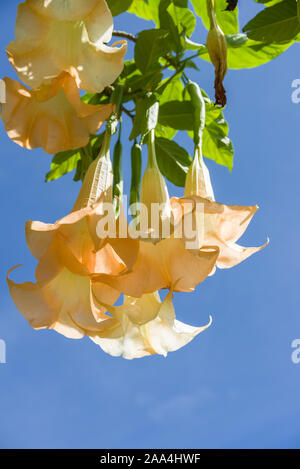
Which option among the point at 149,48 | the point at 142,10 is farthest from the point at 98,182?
the point at 142,10

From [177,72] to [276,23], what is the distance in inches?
10.4

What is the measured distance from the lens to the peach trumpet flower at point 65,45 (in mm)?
853

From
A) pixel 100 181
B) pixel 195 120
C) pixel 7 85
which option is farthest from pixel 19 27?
pixel 195 120

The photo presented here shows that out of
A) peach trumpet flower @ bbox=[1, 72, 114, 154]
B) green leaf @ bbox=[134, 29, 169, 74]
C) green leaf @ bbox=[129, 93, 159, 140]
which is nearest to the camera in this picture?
peach trumpet flower @ bbox=[1, 72, 114, 154]

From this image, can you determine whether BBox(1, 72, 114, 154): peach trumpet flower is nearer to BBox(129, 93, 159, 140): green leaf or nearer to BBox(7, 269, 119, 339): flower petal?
BBox(129, 93, 159, 140): green leaf

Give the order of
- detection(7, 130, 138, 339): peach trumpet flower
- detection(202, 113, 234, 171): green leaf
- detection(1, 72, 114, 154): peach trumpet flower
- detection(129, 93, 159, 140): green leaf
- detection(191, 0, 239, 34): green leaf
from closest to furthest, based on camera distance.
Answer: detection(7, 130, 138, 339): peach trumpet flower
detection(1, 72, 114, 154): peach trumpet flower
detection(129, 93, 159, 140): green leaf
detection(191, 0, 239, 34): green leaf
detection(202, 113, 234, 171): green leaf

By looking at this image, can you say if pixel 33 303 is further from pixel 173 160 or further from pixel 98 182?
pixel 173 160

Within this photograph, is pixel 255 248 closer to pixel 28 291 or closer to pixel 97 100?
pixel 28 291

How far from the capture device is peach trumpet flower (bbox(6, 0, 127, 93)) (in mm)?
853

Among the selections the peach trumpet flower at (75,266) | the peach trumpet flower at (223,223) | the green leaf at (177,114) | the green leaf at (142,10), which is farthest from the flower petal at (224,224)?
the green leaf at (142,10)

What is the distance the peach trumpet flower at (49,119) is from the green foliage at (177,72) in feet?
0.42

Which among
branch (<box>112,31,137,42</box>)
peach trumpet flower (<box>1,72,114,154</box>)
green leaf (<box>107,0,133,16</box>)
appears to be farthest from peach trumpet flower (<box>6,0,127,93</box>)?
branch (<box>112,31,137,42</box>)

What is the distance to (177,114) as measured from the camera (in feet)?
4.11

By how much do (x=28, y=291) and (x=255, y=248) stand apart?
15.8 inches
